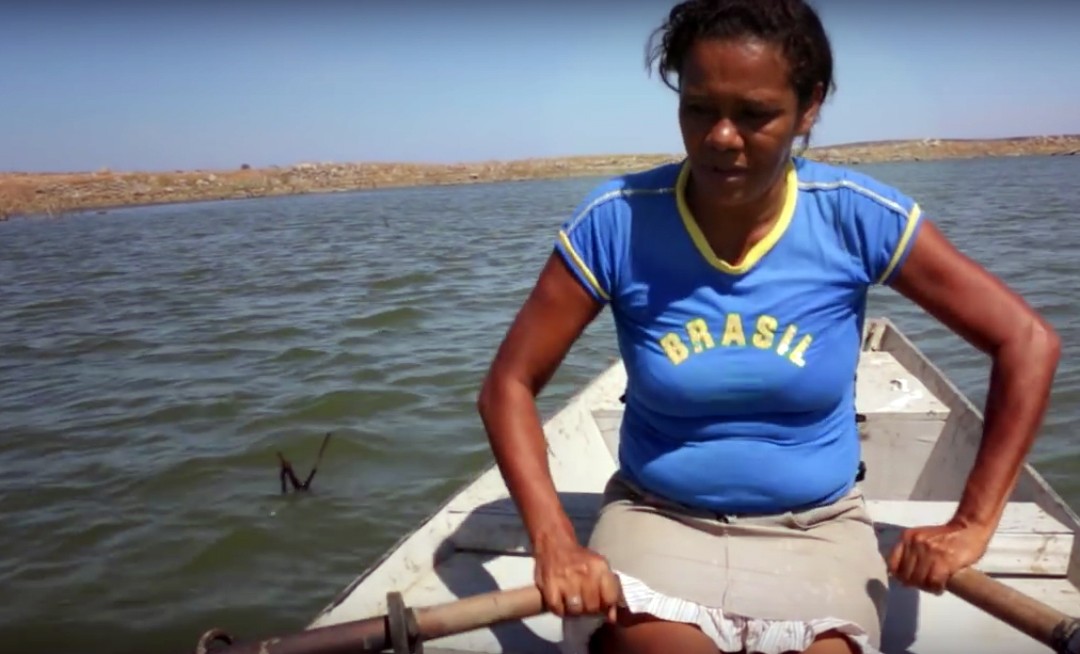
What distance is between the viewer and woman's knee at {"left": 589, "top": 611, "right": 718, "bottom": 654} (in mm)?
1946

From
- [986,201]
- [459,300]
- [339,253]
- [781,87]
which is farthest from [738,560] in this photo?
[986,201]

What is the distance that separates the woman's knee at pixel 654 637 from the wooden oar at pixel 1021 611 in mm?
570

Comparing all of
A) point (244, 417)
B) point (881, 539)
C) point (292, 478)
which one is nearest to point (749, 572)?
point (881, 539)

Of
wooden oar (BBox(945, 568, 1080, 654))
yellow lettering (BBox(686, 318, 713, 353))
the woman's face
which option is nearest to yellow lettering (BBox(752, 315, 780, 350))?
yellow lettering (BBox(686, 318, 713, 353))

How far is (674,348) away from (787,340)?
0.26 metres

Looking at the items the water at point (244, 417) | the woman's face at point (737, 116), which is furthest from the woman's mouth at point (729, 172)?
the water at point (244, 417)

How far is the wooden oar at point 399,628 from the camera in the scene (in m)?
1.97

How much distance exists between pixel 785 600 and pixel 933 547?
0.35 m

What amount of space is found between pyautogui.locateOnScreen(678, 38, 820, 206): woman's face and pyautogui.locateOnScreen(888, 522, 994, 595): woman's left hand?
85 cm

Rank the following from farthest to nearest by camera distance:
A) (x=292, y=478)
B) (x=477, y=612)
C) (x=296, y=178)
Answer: (x=296, y=178), (x=292, y=478), (x=477, y=612)

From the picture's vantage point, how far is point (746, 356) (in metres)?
2.15

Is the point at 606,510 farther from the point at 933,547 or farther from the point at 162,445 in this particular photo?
the point at 162,445

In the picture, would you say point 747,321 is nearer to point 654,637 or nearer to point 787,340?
point 787,340

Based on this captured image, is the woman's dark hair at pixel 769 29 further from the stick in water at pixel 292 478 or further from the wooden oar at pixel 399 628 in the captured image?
the stick in water at pixel 292 478
